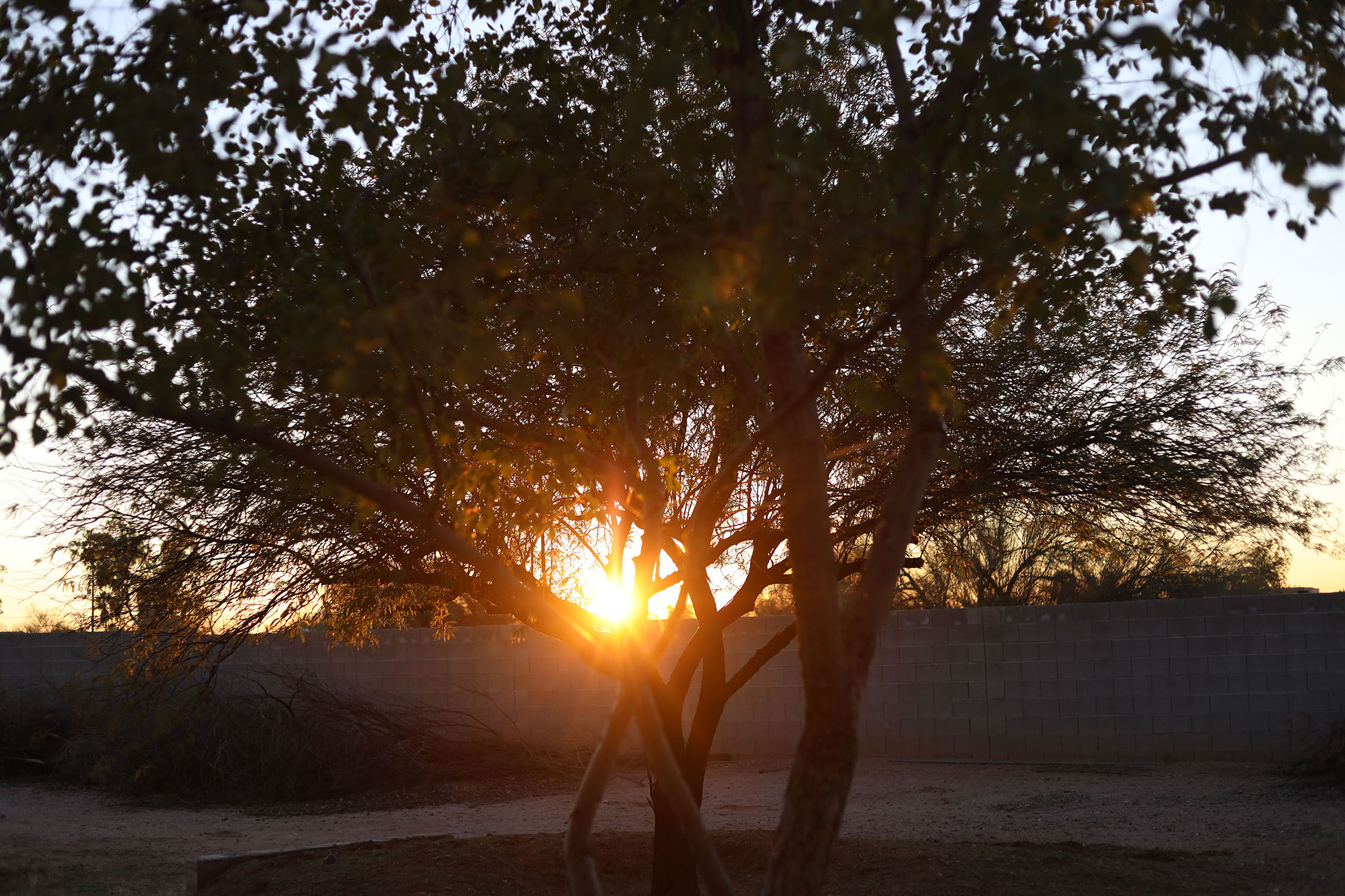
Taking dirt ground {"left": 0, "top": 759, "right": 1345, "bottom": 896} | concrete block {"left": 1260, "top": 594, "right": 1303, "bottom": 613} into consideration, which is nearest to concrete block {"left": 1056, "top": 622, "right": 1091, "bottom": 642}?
dirt ground {"left": 0, "top": 759, "right": 1345, "bottom": 896}

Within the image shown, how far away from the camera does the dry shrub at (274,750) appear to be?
14531 mm

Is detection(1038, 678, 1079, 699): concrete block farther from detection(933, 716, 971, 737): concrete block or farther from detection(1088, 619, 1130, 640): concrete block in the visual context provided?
detection(933, 716, 971, 737): concrete block

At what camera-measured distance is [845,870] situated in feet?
27.7

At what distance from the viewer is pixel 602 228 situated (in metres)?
5.36

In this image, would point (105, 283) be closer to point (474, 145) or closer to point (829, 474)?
point (474, 145)

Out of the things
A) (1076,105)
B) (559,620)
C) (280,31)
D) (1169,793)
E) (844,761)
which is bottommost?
(1169,793)

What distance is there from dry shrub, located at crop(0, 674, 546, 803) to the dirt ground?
1.94 ft

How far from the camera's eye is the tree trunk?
7.58m

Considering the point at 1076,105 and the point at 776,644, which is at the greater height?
the point at 1076,105

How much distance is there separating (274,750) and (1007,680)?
9282 mm

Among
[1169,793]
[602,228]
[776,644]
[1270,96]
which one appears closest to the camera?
[1270,96]

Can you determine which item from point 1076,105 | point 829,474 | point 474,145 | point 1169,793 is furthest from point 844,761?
point 1169,793

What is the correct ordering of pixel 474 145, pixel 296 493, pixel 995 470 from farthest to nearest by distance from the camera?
pixel 995 470 → pixel 296 493 → pixel 474 145

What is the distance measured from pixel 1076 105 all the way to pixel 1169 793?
393 inches
